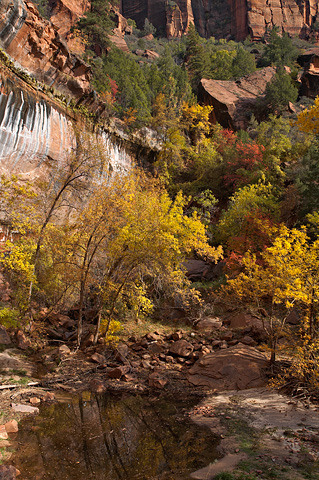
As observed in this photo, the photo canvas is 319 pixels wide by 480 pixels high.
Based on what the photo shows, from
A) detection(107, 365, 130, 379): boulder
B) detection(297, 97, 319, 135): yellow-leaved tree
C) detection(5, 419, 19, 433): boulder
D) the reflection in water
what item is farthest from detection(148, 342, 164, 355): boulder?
detection(297, 97, 319, 135): yellow-leaved tree

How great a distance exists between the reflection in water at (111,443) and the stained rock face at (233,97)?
36.2m

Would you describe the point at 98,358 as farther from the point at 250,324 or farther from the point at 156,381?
the point at 250,324

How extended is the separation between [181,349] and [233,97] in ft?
120

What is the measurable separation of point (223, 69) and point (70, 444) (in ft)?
166

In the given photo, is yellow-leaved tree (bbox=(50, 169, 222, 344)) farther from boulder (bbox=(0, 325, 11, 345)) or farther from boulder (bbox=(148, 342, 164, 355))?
boulder (bbox=(0, 325, 11, 345))

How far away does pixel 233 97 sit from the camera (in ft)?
133

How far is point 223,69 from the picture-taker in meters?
47.0

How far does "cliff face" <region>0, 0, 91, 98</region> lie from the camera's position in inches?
781

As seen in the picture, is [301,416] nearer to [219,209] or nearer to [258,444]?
[258,444]

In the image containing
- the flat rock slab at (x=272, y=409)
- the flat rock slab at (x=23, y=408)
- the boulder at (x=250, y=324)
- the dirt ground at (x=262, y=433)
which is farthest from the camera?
the boulder at (x=250, y=324)

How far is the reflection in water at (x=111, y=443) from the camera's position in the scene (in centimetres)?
542

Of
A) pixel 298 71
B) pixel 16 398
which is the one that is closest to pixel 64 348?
pixel 16 398

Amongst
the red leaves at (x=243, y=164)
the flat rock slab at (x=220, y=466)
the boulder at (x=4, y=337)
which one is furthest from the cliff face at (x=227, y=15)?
the flat rock slab at (x=220, y=466)

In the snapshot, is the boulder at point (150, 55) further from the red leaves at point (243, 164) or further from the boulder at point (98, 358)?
the boulder at point (98, 358)
